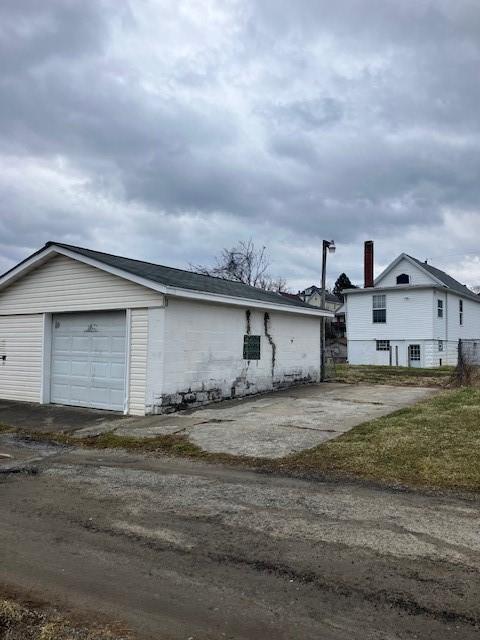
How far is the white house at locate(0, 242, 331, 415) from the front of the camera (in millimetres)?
11523

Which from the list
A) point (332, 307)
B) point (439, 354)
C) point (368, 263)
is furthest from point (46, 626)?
point (332, 307)

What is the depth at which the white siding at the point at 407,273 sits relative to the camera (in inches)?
1184

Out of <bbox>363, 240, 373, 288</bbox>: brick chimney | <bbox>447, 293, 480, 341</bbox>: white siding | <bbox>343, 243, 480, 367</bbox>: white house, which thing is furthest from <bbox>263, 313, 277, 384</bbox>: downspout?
<bbox>447, 293, 480, 341</bbox>: white siding

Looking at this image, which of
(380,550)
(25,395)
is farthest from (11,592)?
(25,395)

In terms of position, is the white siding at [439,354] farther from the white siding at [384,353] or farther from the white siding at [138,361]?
the white siding at [138,361]

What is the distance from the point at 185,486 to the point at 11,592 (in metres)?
2.75

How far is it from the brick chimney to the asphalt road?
2715cm

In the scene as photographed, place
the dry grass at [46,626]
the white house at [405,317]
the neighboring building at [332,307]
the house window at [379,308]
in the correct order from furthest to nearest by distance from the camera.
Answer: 1. the neighboring building at [332,307]
2. the house window at [379,308]
3. the white house at [405,317]
4. the dry grass at [46,626]

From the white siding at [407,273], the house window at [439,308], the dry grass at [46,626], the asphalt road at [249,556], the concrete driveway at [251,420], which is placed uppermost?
the white siding at [407,273]

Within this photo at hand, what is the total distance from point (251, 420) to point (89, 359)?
4.56 meters

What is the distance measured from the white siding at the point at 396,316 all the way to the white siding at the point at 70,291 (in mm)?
21443

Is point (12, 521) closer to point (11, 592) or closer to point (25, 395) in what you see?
point (11, 592)

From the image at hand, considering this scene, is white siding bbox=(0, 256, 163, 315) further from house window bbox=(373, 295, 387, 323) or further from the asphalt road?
house window bbox=(373, 295, 387, 323)

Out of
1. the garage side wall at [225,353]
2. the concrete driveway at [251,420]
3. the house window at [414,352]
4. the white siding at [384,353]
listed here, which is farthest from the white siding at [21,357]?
the house window at [414,352]
